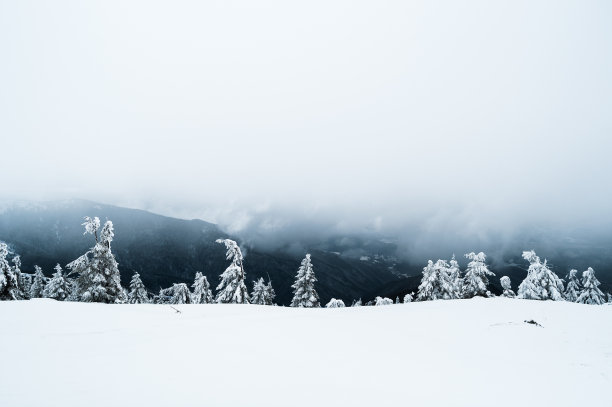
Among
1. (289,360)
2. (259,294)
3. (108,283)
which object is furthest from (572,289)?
(108,283)

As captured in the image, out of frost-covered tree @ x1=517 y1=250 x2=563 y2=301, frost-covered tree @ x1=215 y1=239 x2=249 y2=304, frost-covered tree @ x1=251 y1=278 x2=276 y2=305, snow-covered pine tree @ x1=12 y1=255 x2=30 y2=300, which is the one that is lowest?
frost-covered tree @ x1=251 y1=278 x2=276 y2=305

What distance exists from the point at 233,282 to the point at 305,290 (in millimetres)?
11048

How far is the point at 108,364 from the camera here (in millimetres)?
5836

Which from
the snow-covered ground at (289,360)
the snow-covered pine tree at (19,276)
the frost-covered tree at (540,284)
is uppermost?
the snow-covered ground at (289,360)

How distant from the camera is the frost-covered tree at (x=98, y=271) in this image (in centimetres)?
2798

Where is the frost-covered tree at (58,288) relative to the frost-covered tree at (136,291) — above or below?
above

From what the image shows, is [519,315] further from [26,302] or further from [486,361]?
[26,302]

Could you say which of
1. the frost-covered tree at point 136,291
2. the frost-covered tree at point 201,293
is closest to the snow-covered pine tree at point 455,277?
the frost-covered tree at point 201,293

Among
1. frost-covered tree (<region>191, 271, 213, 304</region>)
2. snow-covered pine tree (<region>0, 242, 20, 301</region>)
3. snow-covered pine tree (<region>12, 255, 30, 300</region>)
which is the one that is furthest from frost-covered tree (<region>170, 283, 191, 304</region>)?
snow-covered pine tree (<region>0, 242, 20, 301</region>)

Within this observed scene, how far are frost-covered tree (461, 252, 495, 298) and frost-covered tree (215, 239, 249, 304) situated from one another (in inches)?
1100

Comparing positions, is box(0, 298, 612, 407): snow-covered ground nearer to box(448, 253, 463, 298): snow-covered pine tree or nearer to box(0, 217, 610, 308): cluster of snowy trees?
box(0, 217, 610, 308): cluster of snowy trees

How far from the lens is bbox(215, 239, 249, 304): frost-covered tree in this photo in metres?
33.0

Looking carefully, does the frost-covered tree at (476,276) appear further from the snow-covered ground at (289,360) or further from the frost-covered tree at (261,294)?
the frost-covered tree at (261,294)

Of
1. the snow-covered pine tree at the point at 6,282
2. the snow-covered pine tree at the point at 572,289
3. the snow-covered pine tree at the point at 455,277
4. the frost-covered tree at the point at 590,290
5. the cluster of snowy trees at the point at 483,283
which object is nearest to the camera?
the snow-covered pine tree at the point at 6,282
